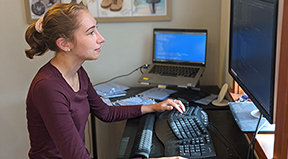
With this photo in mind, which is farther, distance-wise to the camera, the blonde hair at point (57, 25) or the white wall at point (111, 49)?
the white wall at point (111, 49)

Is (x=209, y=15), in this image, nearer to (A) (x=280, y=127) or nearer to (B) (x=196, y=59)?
(B) (x=196, y=59)

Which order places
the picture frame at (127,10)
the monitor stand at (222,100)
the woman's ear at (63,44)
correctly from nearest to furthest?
the woman's ear at (63,44)
the monitor stand at (222,100)
the picture frame at (127,10)

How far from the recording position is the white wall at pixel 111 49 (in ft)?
7.52

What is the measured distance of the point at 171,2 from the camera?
2.26 metres

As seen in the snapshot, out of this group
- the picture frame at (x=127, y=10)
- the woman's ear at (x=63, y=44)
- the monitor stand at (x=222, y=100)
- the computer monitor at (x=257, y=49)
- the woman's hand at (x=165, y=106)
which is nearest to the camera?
the computer monitor at (x=257, y=49)

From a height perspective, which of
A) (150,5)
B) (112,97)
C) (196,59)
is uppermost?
(150,5)

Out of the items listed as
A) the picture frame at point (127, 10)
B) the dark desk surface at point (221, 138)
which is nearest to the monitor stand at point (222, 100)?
the dark desk surface at point (221, 138)

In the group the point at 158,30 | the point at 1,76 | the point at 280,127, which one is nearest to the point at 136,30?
the point at 158,30

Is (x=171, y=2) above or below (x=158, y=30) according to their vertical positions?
above

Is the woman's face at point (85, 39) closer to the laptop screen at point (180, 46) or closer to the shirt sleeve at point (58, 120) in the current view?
the shirt sleeve at point (58, 120)

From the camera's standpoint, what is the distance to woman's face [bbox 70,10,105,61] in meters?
1.44

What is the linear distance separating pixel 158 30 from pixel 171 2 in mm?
201

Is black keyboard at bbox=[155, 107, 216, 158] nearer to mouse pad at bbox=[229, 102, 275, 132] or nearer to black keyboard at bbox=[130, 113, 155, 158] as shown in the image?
black keyboard at bbox=[130, 113, 155, 158]

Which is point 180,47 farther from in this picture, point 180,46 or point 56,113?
point 56,113
